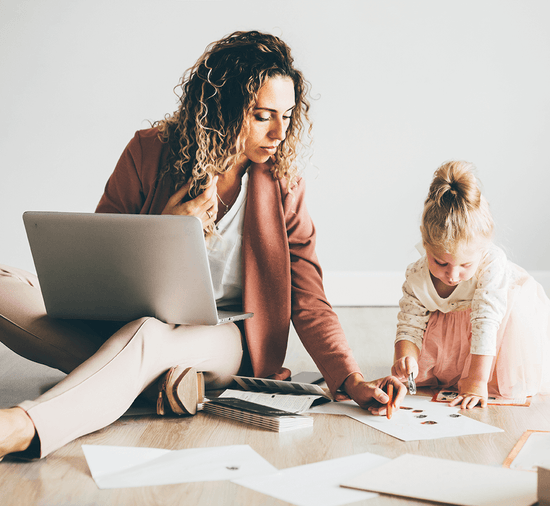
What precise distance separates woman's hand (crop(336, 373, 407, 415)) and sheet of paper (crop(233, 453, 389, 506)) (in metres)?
0.23

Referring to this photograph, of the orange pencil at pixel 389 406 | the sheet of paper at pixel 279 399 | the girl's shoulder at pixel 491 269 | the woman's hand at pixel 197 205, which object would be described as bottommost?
the sheet of paper at pixel 279 399

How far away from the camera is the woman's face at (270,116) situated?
1530 mm

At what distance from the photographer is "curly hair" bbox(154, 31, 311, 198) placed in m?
1.53

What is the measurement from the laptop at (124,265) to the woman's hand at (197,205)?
0.69 ft

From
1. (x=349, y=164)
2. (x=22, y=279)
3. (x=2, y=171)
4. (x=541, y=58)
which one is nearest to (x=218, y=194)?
(x=22, y=279)

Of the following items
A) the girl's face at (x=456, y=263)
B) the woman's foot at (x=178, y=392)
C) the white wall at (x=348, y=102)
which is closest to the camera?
the woman's foot at (x=178, y=392)

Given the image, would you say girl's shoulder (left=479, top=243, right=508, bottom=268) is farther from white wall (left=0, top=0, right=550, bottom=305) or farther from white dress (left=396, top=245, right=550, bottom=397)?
white wall (left=0, top=0, right=550, bottom=305)

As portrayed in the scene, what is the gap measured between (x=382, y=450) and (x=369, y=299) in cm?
243

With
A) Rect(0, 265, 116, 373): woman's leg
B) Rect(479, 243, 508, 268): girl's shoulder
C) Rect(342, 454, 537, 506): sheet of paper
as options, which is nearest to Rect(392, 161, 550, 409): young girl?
Rect(479, 243, 508, 268): girl's shoulder

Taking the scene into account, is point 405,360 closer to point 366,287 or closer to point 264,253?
point 264,253

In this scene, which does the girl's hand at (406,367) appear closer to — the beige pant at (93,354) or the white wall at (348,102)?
the beige pant at (93,354)

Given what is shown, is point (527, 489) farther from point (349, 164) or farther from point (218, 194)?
point (349, 164)

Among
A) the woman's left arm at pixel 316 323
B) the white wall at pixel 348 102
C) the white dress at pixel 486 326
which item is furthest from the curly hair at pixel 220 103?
the white wall at pixel 348 102

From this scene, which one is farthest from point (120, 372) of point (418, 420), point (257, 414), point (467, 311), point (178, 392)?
point (467, 311)
